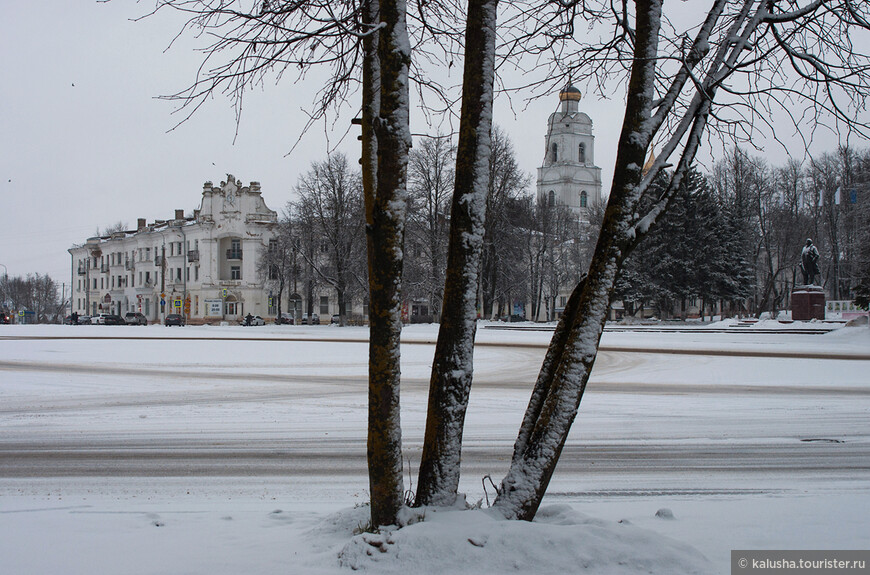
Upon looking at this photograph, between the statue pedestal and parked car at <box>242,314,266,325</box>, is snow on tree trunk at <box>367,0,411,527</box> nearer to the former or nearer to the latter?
the statue pedestal

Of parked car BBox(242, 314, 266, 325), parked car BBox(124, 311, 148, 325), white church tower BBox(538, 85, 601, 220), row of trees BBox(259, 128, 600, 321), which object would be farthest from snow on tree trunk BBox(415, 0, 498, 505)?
white church tower BBox(538, 85, 601, 220)

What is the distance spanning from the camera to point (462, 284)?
196 inches

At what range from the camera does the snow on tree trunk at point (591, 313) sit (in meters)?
4.95

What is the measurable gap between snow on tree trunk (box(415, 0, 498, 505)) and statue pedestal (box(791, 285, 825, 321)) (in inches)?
1765

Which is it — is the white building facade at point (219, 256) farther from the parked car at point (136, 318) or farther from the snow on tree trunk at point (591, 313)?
the snow on tree trunk at point (591, 313)

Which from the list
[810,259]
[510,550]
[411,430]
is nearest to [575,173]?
[810,259]

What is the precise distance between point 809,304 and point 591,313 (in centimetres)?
4486

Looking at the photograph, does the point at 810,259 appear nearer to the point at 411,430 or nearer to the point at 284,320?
the point at 411,430

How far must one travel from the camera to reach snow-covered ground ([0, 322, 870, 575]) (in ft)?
15.0

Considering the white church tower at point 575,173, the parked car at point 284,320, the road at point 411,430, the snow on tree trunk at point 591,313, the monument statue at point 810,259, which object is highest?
the white church tower at point 575,173

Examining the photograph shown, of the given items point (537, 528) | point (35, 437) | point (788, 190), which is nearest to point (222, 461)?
→ point (35, 437)

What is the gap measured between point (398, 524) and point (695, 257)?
53504mm

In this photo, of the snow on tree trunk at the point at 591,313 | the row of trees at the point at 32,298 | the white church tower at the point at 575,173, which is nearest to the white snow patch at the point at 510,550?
the snow on tree trunk at the point at 591,313

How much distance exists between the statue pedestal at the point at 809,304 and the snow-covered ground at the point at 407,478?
92.8 feet
